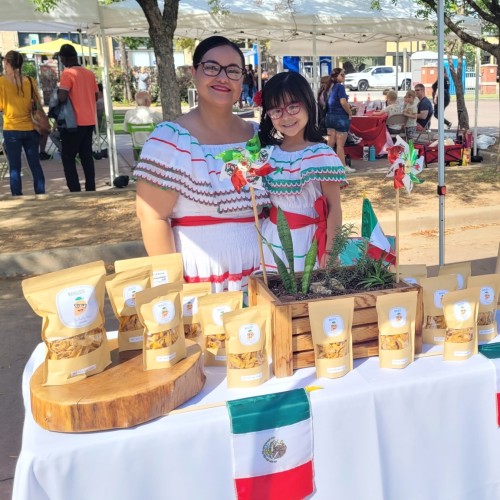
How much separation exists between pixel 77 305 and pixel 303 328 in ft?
1.93

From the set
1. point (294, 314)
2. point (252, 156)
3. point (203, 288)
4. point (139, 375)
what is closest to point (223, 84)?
point (252, 156)

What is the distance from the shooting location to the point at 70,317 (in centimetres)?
156

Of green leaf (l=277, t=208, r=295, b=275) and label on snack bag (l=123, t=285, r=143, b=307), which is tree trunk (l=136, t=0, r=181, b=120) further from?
label on snack bag (l=123, t=285, r=143, b=307)

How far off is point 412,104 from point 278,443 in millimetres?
11489

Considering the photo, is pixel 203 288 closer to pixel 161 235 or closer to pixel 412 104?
pixel 161 235

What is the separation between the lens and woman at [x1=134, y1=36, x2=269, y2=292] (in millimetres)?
2209

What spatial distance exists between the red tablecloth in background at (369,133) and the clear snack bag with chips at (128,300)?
406 inches

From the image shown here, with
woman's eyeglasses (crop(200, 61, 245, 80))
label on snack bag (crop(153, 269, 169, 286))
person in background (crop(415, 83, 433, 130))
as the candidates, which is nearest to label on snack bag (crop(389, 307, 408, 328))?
label on snack bag (crop(153, 269, 169, 286))

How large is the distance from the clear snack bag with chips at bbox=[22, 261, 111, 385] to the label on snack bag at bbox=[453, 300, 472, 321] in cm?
97

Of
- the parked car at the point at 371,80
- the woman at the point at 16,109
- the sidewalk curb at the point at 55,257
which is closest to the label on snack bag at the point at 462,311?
the sidewalk curb at the point at 55,257

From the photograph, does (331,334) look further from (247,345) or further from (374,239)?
(374,239)

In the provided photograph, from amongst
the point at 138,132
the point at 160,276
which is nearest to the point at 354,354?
the point at 160,276

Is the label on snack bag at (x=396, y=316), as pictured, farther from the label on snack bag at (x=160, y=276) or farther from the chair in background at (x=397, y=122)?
the chair in background at (x=397, y=122)

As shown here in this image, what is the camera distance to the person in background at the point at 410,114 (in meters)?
12.0
